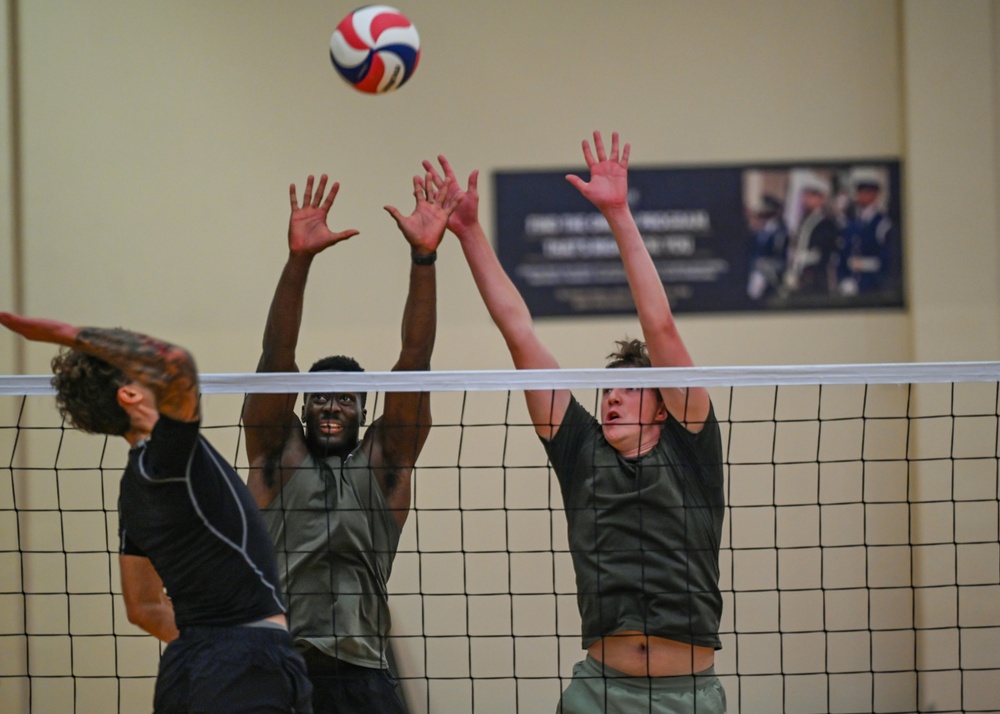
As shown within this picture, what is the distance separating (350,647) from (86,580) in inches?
110

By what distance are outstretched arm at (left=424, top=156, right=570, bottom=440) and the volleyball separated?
501mm

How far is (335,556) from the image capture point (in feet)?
10.9

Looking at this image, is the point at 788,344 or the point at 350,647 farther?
the point at 788,344

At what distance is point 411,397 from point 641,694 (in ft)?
3.68

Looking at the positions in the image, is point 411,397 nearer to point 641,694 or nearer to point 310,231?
point 310,231

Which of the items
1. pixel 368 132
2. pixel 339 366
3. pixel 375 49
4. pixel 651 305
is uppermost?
pixel 368 132

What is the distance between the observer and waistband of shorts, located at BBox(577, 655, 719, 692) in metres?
3.11

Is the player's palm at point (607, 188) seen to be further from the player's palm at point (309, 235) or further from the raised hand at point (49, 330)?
the raised hand at point (49, 330)

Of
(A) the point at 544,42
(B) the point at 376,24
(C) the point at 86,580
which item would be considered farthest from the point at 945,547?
(C) the point at 86,580

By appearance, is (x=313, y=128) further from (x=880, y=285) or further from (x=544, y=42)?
Result: (x=880, y=285)

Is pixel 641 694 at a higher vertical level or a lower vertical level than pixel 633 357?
lower

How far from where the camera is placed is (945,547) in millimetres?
5480

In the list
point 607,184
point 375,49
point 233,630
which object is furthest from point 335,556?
point 375,49

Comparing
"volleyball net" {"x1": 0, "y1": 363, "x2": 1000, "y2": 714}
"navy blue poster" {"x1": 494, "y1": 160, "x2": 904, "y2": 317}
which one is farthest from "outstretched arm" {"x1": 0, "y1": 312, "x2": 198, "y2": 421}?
"navy blue poster" {"x1": 494, "y1": 160, "x2": 904, "y2": 317}
